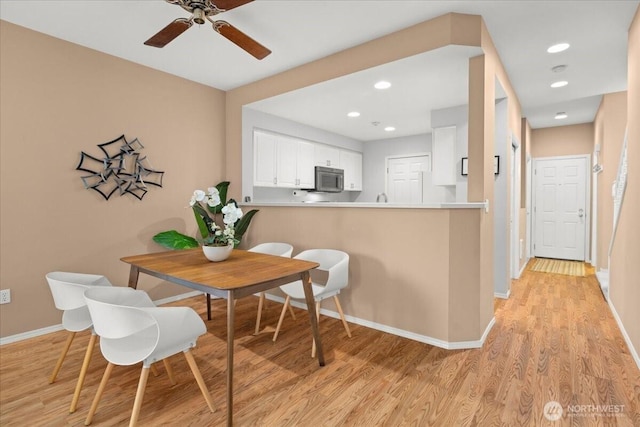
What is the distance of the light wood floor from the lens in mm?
1784

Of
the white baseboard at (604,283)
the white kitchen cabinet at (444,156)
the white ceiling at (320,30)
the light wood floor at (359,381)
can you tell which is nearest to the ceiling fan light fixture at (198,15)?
the white ceiling at (320,30)

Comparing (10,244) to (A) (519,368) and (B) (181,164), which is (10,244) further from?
(A) (519,368)

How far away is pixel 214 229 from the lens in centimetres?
243

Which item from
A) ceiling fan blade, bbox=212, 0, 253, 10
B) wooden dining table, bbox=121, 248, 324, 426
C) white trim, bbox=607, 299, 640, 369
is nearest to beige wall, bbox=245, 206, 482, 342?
wooden dining table, bbox=121, 248, 324, 426

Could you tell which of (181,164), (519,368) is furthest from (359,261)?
(181,164)

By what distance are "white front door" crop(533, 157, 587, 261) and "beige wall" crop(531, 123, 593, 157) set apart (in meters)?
0.15

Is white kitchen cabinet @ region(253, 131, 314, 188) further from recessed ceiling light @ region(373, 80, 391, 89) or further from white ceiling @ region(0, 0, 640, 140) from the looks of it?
recessed ceiling light @ region(373, 80, 391, 89)

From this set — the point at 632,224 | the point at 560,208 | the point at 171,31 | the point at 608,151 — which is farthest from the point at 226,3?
the point at 560,208

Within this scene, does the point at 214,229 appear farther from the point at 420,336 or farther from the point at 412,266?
the point at 420,336

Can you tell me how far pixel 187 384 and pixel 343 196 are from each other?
17.6ft

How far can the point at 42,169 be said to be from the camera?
9.38 ft

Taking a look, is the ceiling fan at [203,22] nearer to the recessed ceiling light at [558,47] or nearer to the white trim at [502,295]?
the recessed ceiling light at [558,47]

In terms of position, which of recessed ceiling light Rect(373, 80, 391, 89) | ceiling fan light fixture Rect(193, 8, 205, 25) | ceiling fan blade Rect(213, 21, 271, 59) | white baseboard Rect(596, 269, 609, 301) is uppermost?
recessed ceiling light Rect(373, 80, 391, 89)

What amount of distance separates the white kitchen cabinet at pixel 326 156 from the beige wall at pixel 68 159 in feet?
7.95
